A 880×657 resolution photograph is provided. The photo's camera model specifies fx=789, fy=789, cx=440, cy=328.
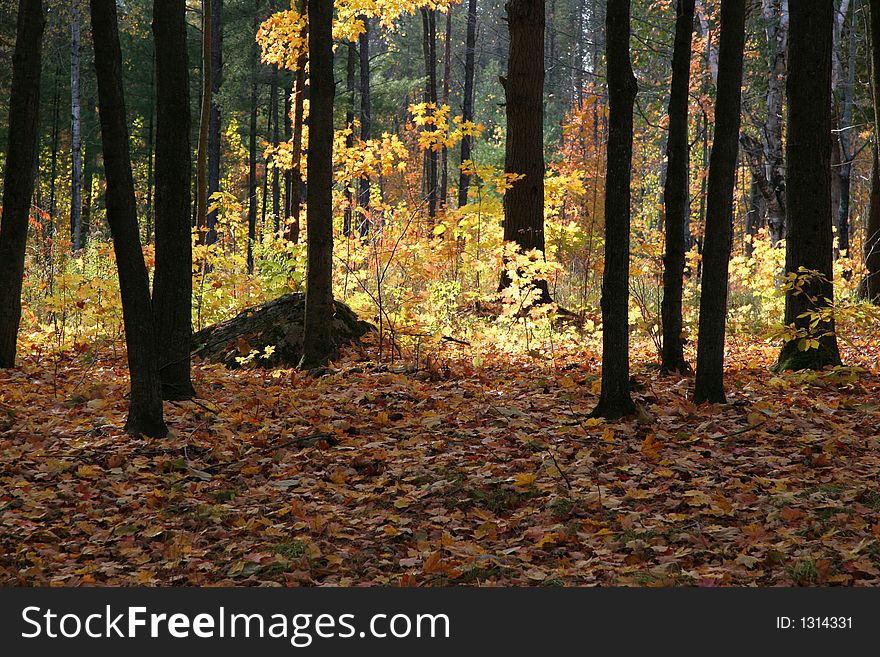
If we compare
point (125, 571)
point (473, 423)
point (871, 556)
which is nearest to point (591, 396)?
point (473, 423)

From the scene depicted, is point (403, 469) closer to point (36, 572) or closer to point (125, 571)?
point (125, 571)

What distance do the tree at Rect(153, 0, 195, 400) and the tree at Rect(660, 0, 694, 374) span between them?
4.54 m

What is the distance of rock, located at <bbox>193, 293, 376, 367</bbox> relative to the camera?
9188mm

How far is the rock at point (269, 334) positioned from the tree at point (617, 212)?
3983mm

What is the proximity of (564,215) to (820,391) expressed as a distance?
22694 millimetres

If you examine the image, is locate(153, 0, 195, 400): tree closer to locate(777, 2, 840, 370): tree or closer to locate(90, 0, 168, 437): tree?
locate(90, 0, 168, 437): tree

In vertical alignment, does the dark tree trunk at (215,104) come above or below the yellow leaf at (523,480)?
above

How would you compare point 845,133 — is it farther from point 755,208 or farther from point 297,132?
point 297,132

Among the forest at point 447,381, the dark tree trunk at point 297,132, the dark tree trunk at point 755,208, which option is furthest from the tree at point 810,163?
the dark tree trunk at point 755,208

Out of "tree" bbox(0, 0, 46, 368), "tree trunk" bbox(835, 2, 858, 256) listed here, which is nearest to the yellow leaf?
"tree" bbox(0, 0, 46, 368)

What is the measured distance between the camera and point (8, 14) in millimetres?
23266

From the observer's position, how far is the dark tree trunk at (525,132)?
1123cm

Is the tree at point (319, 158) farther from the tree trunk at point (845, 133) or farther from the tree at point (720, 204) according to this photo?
the tree trunk at point (845, 133)

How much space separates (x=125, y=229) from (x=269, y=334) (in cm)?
362
